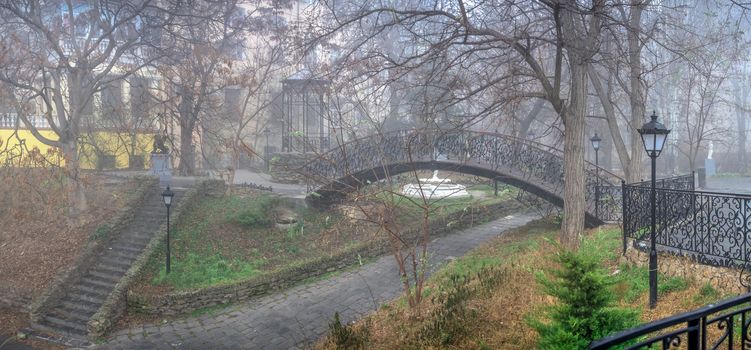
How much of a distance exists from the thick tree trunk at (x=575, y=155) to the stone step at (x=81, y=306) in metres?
10.3

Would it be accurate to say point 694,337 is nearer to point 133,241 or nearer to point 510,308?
point 510,308

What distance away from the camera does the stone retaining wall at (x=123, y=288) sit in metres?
10.8

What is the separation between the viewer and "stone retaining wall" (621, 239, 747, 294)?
6.95 metres

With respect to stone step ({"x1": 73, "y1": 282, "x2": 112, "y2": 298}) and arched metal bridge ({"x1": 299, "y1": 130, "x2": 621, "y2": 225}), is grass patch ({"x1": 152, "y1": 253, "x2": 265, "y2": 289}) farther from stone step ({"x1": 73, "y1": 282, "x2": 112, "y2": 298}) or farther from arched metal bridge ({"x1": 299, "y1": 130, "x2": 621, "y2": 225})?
arched metal bridge ({"x1": 299, "y1": 130, "x2": 621, "y2": 225})

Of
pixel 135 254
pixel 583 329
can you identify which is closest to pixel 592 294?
pixel 583 329

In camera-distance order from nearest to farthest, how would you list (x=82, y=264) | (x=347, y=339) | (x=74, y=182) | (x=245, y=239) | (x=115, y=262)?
(x=347, y=339) → (x=82, y=264) → (x=115, y=262) → (x=74, y=182) → (x=245, y=239)

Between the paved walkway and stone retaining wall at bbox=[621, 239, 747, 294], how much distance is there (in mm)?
5206

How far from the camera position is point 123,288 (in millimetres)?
11812

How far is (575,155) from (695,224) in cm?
344

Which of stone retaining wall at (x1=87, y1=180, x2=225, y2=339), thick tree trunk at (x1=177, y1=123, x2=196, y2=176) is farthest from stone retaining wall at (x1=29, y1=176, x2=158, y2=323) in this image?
thick tree trunk at (x1=177, y1=123, x2=196, y2=176)

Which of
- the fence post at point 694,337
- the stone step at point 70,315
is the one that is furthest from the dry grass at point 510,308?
the stone step at point 70,315

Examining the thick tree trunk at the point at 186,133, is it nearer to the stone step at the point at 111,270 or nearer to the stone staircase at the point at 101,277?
the stone staircase at the point at 101,277

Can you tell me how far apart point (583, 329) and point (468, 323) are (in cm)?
267

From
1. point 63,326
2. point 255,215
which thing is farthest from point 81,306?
point 255,215
